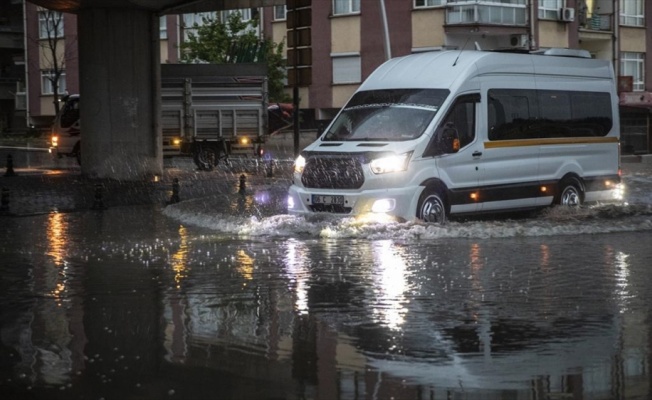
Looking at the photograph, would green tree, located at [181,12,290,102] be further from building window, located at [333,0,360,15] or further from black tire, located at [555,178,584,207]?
black tire, located at [555,178,584,207]

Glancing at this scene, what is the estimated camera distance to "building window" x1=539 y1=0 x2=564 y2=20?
52.5m

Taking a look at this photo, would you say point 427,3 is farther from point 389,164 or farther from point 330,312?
point 330,312

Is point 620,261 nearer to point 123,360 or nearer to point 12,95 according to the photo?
point 123,360

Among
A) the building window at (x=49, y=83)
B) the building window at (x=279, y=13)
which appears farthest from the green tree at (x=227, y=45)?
the building window at (x=49, y=83)

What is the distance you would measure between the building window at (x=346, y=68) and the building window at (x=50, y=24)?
17.5 m

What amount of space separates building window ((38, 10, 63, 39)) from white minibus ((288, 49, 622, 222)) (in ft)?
155

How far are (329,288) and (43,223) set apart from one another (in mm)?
8897

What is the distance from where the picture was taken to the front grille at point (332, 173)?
1573 centimetres

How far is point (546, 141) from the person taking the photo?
1841cm

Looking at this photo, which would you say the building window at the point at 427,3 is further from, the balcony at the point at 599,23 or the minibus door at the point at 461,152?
the minibus door at the point at 461,152

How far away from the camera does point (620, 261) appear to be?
1282 cm

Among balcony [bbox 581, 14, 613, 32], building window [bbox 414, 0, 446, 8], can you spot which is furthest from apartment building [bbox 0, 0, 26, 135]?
balcony [bbox 581, 14, 613, 32]

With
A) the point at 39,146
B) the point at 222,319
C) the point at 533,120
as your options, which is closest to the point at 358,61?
the point at 39,146

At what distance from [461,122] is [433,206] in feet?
4.87
